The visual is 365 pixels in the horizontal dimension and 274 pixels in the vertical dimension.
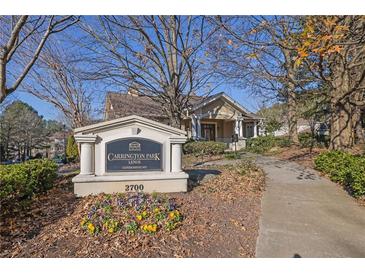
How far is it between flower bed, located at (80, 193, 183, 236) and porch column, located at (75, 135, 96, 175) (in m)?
1.04

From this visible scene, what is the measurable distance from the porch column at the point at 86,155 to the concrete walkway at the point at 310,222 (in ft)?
12.9

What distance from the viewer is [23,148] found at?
3597 centimetres

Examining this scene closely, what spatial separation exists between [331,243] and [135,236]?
314 centimetres

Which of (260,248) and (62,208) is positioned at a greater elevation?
(62,208)

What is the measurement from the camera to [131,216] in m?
4.06

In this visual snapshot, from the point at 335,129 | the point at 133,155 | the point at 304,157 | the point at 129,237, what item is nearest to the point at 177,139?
the point at 133,155

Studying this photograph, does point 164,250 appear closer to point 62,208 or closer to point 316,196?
point 62,208

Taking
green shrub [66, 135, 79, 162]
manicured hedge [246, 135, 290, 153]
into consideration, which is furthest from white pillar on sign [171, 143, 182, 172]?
green shrub [66, 135, 79, 162]

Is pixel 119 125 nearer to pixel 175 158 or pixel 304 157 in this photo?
pixel 175 158

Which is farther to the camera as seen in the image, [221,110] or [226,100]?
[226,100]

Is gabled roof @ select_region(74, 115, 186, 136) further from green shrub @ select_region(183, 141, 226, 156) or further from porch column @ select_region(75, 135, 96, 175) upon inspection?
green shrub @ select_region(183, 141, 226, 156)

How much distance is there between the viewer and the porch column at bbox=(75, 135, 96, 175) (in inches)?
210

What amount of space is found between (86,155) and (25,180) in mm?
1271

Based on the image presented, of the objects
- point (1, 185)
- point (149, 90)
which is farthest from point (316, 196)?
point (149, 90)
